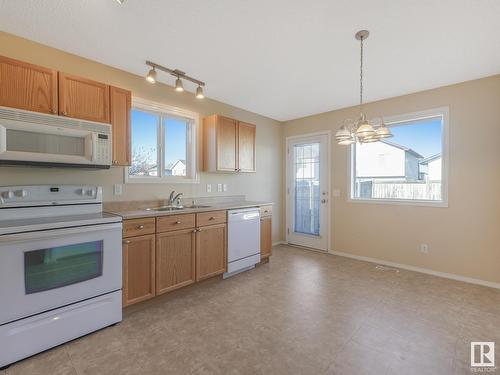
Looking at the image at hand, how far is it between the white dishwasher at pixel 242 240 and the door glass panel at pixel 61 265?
4.99 ft

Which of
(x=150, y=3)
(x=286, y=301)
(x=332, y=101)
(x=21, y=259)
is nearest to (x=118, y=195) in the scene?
(x=21, y=259)

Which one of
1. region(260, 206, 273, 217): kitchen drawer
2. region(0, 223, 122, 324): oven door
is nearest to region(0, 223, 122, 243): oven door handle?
region(0, 223, 122, 324): oven door

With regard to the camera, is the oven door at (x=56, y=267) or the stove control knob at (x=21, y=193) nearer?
the oven door at (x=56, y=267)

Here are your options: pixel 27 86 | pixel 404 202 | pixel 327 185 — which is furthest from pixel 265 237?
pixel 27 86

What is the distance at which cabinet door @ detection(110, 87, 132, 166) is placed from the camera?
8.07 ft

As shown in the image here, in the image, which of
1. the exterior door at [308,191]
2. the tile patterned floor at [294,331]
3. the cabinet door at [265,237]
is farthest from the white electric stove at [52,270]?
the exterior door at [308,191]

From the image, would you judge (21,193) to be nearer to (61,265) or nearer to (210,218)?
(61,265)

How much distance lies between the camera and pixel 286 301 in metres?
2.58

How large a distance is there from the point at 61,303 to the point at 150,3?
7.72 ft

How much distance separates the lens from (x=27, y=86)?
1.99 metres

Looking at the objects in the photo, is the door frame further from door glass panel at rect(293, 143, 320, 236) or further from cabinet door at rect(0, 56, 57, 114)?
cabinet door at rect(0, 56, 57, 114)

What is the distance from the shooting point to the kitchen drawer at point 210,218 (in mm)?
2832

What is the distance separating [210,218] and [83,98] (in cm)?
174

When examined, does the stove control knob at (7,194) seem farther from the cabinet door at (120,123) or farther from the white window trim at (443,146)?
the white window trim at (443,146)
